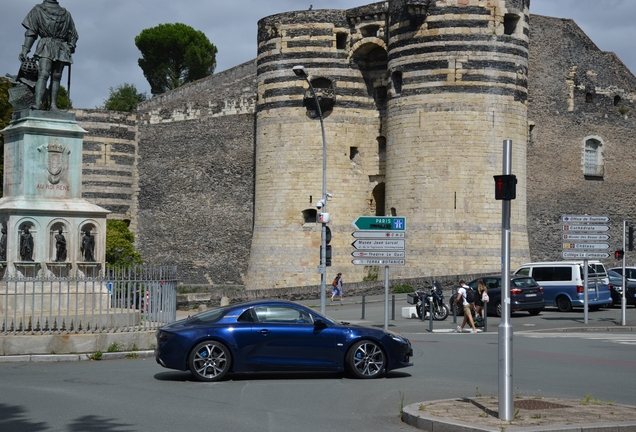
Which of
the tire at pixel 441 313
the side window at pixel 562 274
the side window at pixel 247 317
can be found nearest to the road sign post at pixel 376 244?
the tire at pixel 441 313

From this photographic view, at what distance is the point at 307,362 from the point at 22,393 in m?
3.93

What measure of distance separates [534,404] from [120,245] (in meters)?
38.2

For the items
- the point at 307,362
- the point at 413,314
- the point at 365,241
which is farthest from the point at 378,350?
the point at 413,314

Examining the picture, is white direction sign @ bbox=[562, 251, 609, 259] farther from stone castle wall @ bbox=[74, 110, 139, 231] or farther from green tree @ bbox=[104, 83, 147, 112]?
green tree @ bbox=[104, 83, 147, 112]

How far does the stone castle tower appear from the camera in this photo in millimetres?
36844

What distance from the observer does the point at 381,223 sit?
2309 centimetres

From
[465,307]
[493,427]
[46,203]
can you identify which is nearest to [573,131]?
[465,307]

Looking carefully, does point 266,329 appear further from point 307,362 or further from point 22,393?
point 22,393

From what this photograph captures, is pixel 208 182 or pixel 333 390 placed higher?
pixel 208 182

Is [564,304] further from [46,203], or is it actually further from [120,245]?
[120,245]

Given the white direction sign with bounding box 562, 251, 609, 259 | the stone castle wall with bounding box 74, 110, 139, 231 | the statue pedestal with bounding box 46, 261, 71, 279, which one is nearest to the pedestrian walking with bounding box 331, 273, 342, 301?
the white direction sign with bounding box 562, 251, 609, 259

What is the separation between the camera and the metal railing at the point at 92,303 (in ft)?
52.5

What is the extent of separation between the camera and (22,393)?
1213 centimetres

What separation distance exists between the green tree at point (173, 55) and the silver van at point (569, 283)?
1886 inches
